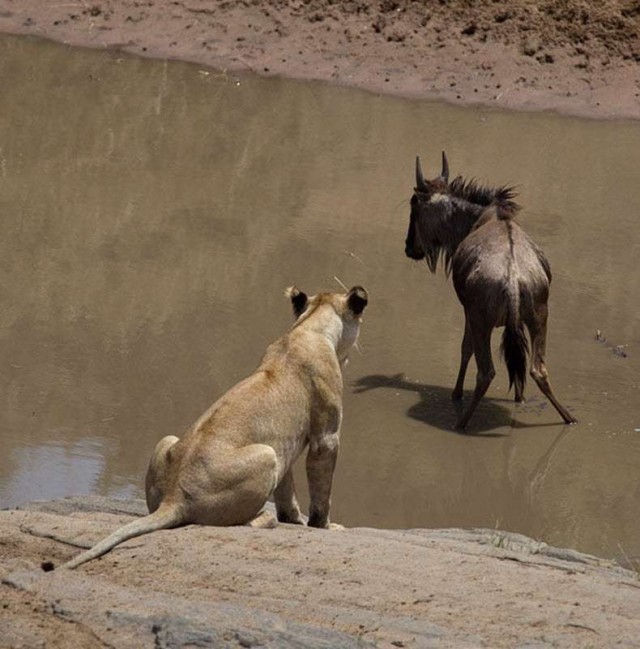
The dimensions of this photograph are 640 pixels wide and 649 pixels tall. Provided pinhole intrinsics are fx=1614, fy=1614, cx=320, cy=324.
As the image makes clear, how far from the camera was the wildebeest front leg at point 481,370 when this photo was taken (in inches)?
503

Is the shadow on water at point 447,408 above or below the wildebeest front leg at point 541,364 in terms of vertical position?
below

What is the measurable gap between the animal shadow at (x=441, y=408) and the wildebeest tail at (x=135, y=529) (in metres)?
5.47

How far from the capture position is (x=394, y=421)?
1288cm

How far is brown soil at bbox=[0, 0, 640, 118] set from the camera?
76.4 ft

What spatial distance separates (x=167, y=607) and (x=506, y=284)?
22.2 feet

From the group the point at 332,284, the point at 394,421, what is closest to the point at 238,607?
the point at 394,421

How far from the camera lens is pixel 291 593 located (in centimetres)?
670

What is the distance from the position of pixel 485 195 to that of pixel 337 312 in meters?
5.07

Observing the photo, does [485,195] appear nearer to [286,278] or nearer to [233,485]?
[286,278]

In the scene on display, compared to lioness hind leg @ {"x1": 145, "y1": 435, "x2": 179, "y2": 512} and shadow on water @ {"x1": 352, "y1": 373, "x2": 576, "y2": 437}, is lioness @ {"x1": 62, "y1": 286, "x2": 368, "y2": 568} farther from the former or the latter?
shadow on water @ {"x1": 352, "y1": 373, "x2": 576, "y2": 437}

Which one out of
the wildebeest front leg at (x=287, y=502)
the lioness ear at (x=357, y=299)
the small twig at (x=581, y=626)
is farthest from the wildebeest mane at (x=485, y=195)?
the small twig at (x=581, y=626)

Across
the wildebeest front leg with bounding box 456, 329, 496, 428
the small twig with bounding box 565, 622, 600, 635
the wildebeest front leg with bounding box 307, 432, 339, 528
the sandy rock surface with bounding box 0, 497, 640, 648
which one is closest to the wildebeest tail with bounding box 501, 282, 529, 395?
the wildebeest front leg with bounding box 456, 329, 496, 428

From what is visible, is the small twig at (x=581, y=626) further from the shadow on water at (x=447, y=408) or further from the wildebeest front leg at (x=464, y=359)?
the wildebeest front leg at (x=464, y=359)

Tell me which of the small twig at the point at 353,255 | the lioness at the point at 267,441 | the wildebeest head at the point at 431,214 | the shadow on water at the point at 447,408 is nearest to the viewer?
the lioness at the point at 267,441
